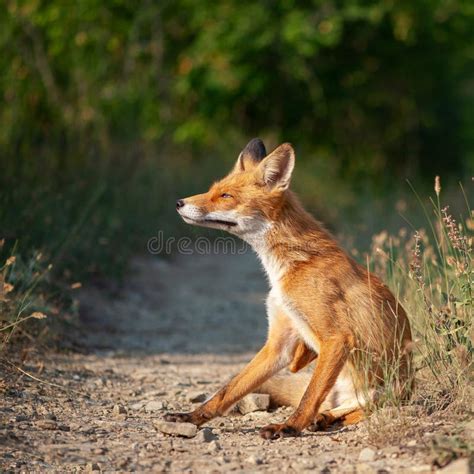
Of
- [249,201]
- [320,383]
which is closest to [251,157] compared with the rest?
[249,201]

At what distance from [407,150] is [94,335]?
52.6 feet

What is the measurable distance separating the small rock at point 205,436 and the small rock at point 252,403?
0.78 meters

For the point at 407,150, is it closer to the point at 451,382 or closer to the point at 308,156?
the point at 308,156

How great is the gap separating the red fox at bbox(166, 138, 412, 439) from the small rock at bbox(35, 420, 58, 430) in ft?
2.47

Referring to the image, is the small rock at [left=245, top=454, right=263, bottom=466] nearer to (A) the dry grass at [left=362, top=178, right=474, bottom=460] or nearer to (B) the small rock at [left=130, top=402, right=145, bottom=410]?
(A) the dry grass at [left=362, top=178, right=474, bottom=460]

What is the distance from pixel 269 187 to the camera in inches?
237

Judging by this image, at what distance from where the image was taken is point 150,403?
236 inches

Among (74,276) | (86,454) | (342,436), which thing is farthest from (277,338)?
(74,276)

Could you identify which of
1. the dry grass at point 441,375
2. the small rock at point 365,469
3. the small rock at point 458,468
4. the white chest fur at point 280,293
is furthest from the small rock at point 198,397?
the small rock at point 458,468

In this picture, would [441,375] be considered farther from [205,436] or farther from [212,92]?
[212,92]

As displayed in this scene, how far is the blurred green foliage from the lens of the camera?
39.6 feet

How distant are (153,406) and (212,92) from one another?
12.5 metres

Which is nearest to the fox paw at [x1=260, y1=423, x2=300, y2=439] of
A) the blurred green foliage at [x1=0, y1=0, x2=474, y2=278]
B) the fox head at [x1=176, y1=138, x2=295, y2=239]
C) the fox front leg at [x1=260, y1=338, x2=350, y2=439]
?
the fox front leg at [x1=260, y1=338, x2=350, y2=439]

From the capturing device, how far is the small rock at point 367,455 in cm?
444
